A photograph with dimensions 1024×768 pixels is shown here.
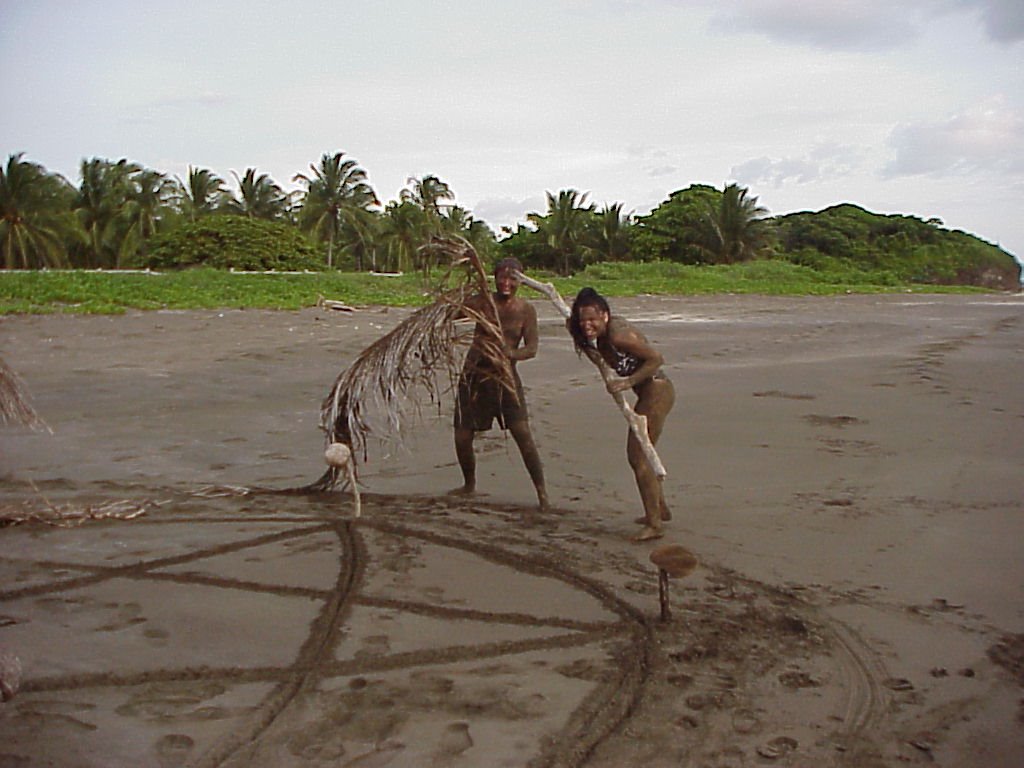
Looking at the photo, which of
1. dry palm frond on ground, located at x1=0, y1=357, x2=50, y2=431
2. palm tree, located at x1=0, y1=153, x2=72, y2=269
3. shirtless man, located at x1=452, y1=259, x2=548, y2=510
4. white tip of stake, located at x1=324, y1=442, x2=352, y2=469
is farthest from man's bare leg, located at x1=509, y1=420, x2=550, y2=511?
palm tree, located at x1=0, y1=153, x2=72, y2=269

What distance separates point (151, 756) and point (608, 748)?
4.63 feet

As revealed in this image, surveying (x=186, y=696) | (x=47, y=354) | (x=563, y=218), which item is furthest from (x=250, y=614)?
(x=563, y=218)

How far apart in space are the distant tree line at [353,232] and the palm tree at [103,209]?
0.05 m

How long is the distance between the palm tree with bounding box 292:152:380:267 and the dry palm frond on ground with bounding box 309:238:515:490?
127ft

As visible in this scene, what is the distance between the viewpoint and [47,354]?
11273 mm

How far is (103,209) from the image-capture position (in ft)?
132

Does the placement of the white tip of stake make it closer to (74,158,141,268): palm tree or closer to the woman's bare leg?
the woman's bare leg

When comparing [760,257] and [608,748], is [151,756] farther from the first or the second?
[760,257]

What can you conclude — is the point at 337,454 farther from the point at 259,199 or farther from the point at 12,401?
the point at 259,199

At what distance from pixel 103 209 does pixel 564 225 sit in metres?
19.5

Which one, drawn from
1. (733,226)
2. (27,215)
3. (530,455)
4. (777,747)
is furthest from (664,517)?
(733,226)

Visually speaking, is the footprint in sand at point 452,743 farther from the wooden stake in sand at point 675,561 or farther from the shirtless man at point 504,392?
the shirtless man at point 504,392

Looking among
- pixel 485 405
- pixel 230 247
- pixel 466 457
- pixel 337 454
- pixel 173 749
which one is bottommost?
pixel 173 749

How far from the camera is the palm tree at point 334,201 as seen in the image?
4400 cm
